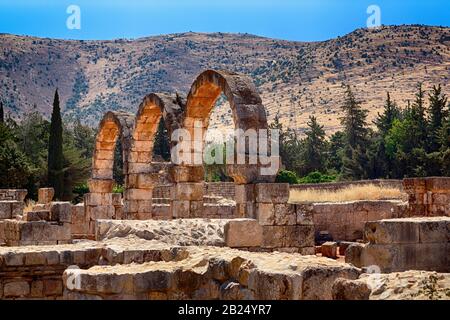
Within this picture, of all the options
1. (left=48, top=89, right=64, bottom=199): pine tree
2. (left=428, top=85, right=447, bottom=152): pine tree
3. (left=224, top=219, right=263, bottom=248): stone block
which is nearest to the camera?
(left=224, top=219, right=263, bottom=248): stone block

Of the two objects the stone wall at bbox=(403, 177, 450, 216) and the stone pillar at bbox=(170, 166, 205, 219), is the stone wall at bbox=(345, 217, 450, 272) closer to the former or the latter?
the stone pillar at bbox=(170, 166, 205, 219)

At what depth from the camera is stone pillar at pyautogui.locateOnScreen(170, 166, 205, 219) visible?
16719 mm

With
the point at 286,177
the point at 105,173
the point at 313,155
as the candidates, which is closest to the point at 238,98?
the point at 105,173

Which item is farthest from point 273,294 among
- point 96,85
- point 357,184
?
point 96,85

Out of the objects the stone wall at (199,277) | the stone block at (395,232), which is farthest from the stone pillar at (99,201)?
the stone wall at (199,277)

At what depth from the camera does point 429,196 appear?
1759 cm

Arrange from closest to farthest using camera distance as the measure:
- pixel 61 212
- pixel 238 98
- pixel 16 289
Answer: pixel 16 289, pixel 238 98, pixel 61 212

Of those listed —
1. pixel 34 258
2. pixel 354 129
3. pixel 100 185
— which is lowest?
pixel 34 258

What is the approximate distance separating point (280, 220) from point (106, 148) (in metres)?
10.4

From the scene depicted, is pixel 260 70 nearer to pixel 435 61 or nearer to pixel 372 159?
pixel 435 61

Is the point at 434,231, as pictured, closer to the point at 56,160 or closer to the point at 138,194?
the point at 138,194

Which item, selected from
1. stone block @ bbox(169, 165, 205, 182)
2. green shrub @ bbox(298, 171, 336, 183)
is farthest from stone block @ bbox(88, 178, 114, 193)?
green shrub @ bbox(298, 171, 336, 183)

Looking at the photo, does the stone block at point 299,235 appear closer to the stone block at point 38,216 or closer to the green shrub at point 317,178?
the stone block at point 38,216

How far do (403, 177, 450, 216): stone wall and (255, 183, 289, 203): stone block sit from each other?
527cm
